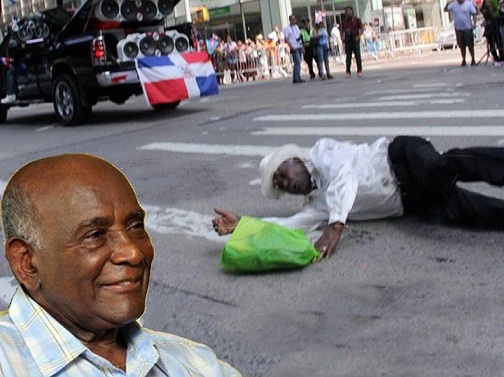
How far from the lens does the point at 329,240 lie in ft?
16.6

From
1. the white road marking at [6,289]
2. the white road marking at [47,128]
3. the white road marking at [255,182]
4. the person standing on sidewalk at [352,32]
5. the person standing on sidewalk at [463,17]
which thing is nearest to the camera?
the white road marking at [6,289]

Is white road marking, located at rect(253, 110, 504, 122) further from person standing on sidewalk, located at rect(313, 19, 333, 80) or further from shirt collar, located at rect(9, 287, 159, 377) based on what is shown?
person standing on sidewalk, located at rect(313, 19, 333, 80)

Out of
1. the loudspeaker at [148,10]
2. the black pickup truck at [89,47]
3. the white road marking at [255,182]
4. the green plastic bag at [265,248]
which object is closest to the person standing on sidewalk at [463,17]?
the black pickup truck at [89,47]

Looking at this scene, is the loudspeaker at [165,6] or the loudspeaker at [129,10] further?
the loudspeaker at [165,6]

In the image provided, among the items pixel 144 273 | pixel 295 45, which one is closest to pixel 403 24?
pixel 295 45

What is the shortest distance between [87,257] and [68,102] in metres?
12.8

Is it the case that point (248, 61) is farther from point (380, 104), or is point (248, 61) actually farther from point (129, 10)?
point (380, 104)

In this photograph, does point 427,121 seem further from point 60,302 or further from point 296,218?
point 60,302

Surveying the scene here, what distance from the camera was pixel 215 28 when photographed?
39219mm

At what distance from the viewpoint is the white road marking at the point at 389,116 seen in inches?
385

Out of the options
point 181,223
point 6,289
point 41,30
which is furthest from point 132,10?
point 6,289

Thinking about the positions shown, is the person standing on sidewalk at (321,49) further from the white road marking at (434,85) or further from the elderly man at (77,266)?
the elderly man at (77,266)

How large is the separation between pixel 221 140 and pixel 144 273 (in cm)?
854

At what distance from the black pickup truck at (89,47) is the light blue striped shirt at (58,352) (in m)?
11.7
